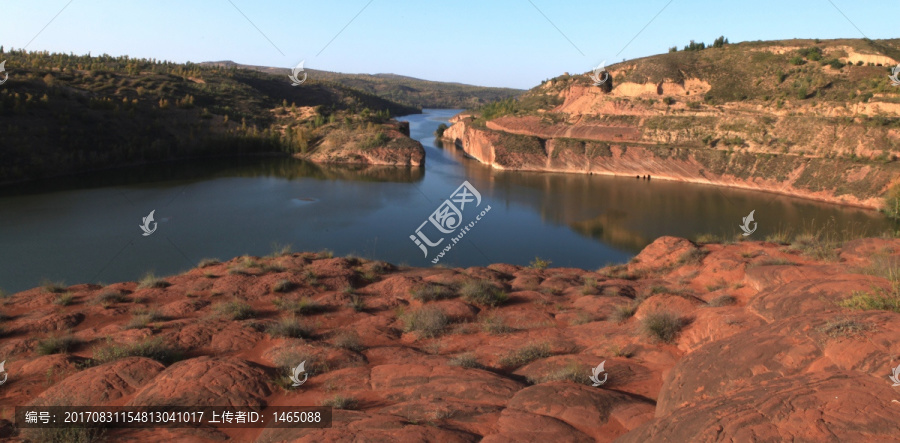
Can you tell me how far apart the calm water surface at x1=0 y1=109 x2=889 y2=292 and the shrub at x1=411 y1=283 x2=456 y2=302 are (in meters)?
7.79

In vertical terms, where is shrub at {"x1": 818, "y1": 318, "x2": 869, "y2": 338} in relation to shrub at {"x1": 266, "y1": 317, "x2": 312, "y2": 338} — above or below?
above

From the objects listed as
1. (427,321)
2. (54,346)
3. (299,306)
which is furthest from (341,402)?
(54,346)

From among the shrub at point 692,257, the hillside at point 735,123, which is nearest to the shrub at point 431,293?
the shrub at point 692,257

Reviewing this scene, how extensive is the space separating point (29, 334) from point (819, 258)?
55.3 feet

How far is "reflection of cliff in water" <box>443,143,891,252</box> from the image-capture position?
1041 inches

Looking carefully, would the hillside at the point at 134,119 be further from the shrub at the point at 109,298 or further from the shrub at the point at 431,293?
the shrub at the point at 431,293

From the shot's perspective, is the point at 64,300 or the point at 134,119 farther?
the point at 134,119

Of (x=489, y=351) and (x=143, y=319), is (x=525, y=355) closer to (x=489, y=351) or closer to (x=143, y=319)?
(x=489, y=351)

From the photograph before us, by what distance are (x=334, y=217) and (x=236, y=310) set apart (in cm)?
1701

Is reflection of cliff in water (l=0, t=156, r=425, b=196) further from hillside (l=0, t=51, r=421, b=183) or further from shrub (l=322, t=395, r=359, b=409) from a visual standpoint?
shrub (l=322, t=395, r=359, b=409)

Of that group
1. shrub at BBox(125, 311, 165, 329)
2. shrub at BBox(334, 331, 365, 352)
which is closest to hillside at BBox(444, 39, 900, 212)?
shrub at BBox(334, 331, 365, 352)

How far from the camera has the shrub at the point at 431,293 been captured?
471 inches

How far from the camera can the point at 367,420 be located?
5.45m

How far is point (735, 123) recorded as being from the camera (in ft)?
136
